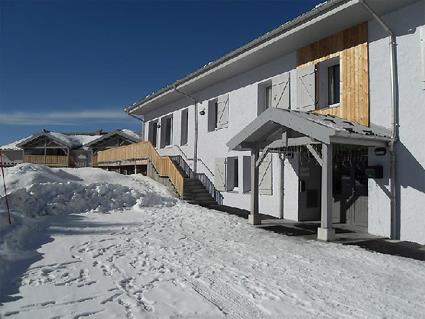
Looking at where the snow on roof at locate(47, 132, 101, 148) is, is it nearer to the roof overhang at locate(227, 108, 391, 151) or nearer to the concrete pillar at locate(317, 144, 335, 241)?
the roof overhang at locate(227, 108, 391, 151)

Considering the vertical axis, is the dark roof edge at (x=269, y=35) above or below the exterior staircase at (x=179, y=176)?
above

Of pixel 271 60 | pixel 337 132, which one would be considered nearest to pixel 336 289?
pixel 337 132

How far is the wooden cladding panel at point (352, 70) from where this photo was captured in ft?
29.4

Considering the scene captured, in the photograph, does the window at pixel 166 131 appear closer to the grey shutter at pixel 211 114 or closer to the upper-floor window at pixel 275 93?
the grey shutter at pixel 211 114

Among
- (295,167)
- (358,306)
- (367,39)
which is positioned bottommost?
(358,306)

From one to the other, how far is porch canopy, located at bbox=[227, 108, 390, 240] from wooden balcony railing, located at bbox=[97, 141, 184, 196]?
553 cm

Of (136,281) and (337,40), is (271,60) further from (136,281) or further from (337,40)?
(136,281)

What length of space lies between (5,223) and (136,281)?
4016mm

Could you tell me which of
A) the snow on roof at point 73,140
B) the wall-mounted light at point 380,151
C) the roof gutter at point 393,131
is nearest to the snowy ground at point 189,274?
the roof gutter at point 393,131

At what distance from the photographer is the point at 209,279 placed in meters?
5.04

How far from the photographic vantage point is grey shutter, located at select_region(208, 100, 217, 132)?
619 inches

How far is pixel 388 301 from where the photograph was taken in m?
4.29

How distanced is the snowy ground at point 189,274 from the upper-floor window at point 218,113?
244 inches

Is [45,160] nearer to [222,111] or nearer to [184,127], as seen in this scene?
[184,127]
